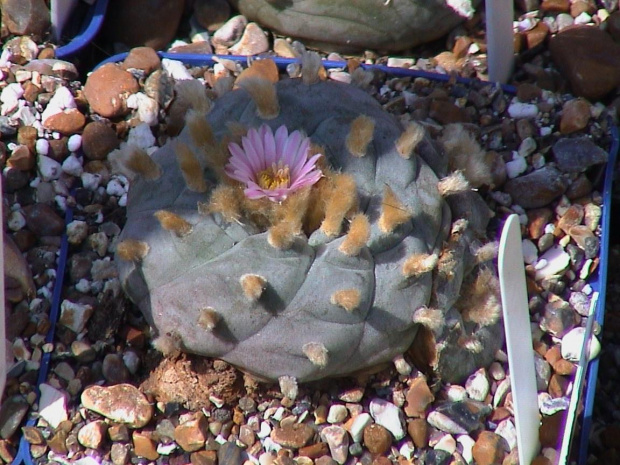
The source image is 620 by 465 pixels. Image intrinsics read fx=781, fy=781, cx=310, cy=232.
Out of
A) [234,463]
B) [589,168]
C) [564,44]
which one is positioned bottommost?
[234,463]

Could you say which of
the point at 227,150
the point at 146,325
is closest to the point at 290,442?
the point at 146,325

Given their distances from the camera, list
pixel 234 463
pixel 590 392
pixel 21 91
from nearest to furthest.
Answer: pixel 234 463 → pixel 590 392 → pixel 21 91

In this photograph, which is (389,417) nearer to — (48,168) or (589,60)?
(48,168)

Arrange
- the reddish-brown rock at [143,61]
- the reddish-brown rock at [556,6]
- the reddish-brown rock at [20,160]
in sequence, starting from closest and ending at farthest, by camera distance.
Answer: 1. the reddish-brown rock at [20,160]
2. the reddish-brown rock at [143,61]
3. the reddish-brown rock at [556,6]

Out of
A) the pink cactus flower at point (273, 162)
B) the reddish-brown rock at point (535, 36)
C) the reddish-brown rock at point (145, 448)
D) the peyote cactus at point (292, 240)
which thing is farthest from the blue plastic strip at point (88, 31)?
the reddish-brown rock at point (535, 36)

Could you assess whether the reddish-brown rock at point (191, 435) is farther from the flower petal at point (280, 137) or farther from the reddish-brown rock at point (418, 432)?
the flower petal at point (280, 137)

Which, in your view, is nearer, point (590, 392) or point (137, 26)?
point (590, 392)

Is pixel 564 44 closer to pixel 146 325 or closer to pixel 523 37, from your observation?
pixel 523 37
